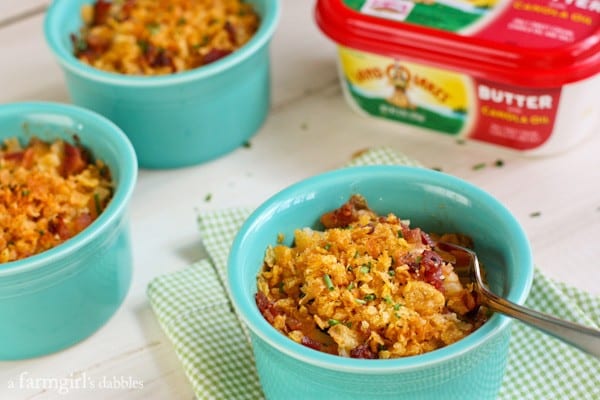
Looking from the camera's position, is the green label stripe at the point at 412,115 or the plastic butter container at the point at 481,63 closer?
the plastic butter container at the point at 481,63

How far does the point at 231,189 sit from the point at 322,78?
0.36 m

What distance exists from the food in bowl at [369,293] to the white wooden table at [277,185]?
9.1 inches

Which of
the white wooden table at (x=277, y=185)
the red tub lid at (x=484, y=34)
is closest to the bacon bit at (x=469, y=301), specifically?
the white wooden table at (x=277, y=185)

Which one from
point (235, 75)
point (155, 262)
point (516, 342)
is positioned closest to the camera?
point (516, 342)

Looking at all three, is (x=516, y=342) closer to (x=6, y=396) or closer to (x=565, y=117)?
(x=565, y=117)

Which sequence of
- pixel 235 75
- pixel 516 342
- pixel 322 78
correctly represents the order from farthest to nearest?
pixel 322 78 < pixel 235 75 < pixel 516 342

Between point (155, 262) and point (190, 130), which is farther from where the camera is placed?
point (190, 130)

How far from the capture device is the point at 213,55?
1.68m

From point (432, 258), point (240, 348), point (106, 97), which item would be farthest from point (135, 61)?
point (432, 258)

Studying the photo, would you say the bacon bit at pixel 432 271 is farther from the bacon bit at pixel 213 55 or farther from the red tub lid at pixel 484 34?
the bacon bit at pixel 213 55

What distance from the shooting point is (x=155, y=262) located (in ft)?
5.09

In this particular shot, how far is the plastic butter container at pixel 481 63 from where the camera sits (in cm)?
152

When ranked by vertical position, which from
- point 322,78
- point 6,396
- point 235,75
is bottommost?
point 6,396

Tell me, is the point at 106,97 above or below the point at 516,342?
above
